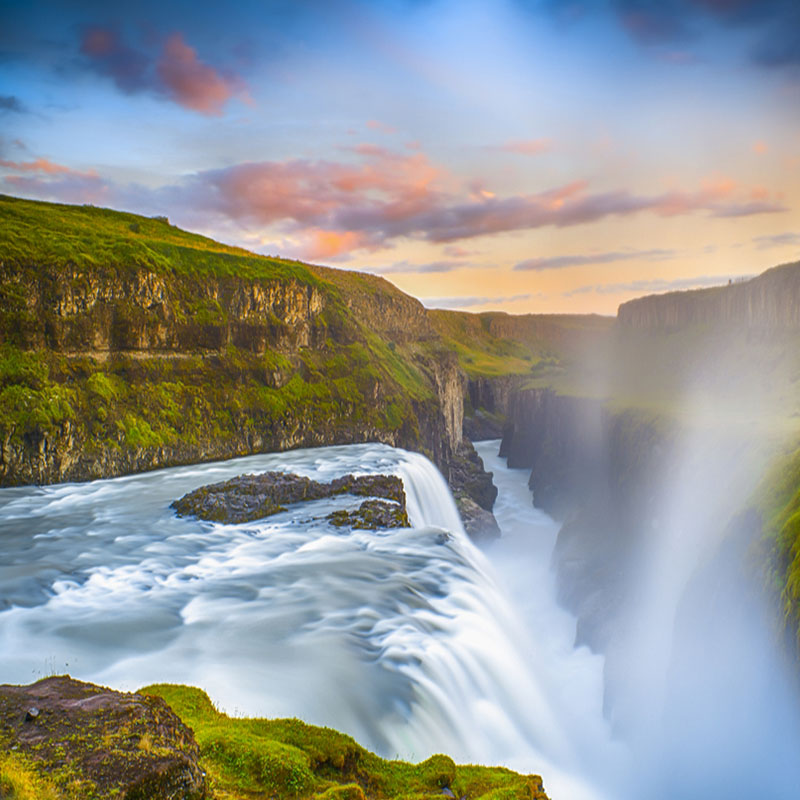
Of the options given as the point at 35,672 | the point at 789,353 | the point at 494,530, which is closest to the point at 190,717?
the point at 35,672

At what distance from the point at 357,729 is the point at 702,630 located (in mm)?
14435

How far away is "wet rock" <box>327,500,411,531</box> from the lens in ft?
90.7

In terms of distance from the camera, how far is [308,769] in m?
8.66

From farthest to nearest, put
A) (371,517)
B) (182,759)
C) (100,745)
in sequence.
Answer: (371,517) < (182,759) < (100,745)

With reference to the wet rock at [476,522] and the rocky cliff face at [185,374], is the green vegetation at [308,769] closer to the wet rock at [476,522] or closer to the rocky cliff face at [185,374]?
the rocky cliff face at [185,374]

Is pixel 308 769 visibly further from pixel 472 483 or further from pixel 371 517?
pixel 472 483

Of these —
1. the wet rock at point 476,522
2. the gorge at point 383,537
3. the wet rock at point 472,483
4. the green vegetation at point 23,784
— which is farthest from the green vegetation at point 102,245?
the green vegetation at point 23,784

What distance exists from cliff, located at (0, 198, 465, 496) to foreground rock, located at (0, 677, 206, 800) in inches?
1348

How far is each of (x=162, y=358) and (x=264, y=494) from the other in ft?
81.4

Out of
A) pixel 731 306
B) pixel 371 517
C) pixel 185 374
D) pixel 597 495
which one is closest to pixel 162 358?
pixel 185 374

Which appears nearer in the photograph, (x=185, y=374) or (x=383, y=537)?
(x=383, y=537)

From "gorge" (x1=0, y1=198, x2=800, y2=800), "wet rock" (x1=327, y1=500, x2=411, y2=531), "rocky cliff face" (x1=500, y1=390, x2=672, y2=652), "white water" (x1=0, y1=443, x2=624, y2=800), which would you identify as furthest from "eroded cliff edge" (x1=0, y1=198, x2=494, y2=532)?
"wet rock" (x1=327, y1=500, x2=411, y2=531)

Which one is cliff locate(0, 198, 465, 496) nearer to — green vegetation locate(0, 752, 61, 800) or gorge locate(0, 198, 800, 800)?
gorge locate(0, 198, 800, 800)

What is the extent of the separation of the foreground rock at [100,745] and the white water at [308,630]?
14.9 feet
